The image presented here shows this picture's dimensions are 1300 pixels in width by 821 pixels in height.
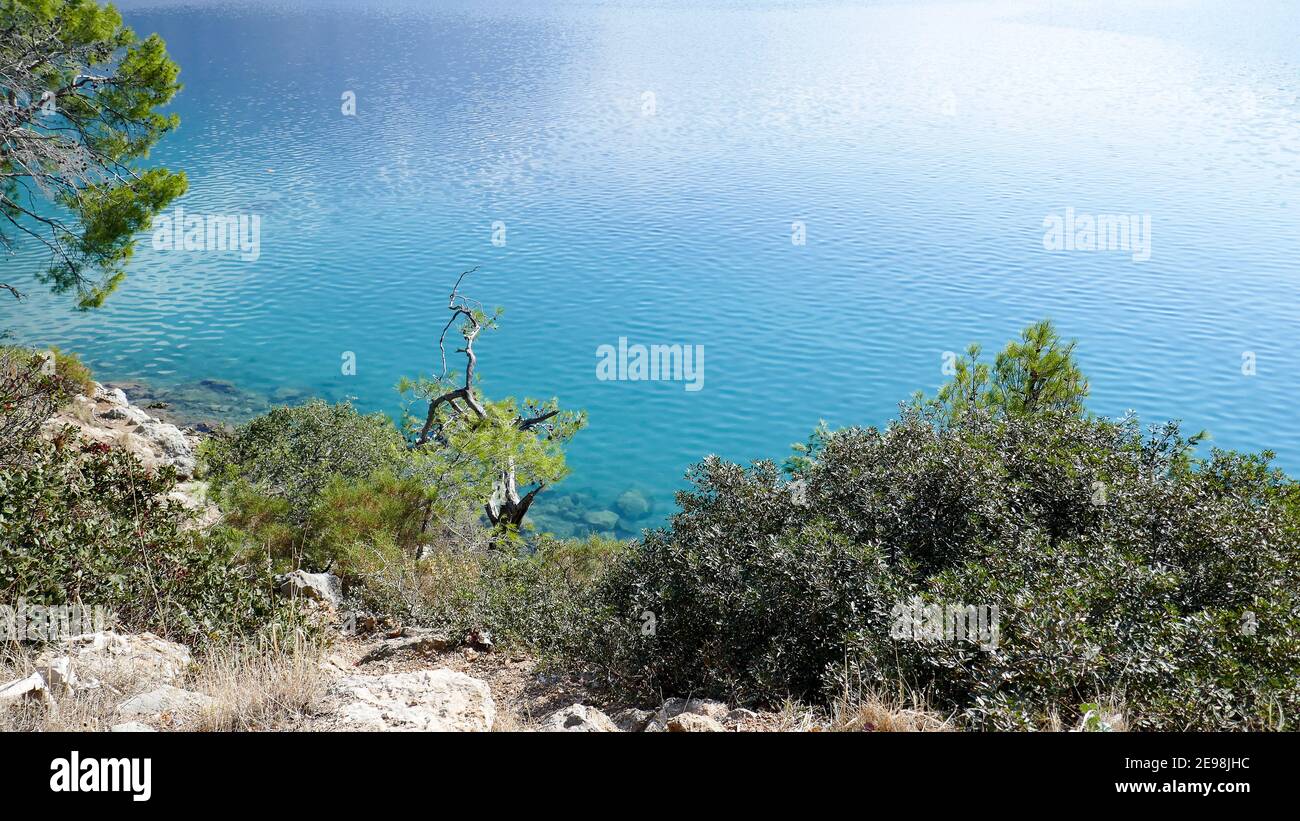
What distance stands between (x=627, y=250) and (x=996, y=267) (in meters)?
15.7

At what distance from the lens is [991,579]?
546cm

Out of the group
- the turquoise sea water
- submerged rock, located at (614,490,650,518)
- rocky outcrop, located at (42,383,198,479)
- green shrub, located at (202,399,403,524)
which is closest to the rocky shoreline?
green shrub, located at (202,399,403,524)

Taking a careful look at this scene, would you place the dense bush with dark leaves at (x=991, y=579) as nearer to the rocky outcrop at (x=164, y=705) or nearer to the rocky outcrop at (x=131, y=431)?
the rocky outcrop at (x=164, y=705)

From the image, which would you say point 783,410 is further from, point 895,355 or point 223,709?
point 223,709

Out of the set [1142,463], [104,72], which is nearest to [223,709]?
[1142,463]

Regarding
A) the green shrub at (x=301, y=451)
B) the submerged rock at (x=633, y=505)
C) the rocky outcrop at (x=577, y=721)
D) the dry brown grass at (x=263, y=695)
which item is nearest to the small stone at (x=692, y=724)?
the rocky outcrop at (x=577, y=721)

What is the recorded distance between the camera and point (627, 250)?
1556 inches

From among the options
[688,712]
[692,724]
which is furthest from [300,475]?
[692,724]

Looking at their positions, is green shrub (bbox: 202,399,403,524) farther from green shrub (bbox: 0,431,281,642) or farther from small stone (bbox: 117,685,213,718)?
small stone (bbox: 117,685,213,718)

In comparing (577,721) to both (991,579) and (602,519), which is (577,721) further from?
(602,519)

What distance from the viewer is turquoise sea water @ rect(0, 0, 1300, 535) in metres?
29.4

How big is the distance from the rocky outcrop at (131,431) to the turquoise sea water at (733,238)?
26.0ft

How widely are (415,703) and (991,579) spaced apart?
3.59 metres

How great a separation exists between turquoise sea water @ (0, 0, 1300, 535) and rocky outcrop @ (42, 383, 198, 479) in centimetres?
792
